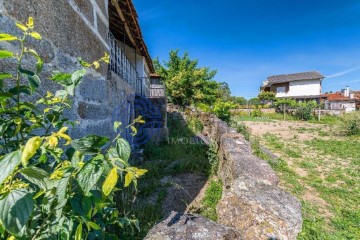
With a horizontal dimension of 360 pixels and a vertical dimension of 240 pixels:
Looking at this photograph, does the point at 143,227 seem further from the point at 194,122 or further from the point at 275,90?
the point at 275,90

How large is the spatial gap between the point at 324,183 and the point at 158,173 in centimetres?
400

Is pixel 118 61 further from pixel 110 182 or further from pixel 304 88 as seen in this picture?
pixel 304 88

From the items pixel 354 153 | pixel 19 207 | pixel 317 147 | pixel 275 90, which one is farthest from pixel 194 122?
pixel 275 90

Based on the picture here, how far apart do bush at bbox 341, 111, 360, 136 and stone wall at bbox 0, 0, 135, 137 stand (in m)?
13.8

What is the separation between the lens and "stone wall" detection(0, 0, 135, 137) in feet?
3.84

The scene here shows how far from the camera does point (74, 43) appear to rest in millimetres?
1748

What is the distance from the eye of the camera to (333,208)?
12.9 feet

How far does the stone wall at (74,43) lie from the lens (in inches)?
46.1

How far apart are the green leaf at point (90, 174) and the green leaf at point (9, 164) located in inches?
5.7

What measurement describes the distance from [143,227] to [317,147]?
28.5ft

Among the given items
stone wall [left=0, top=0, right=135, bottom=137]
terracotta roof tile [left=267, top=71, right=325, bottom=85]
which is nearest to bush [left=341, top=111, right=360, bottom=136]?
stone wall [left=0, top=0, right=135, bottom=137]

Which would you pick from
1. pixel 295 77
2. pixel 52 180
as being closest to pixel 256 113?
pixel 295 77

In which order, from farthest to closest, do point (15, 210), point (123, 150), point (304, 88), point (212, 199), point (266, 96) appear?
point (304, 88)
point (266, 96)
point (212, 199)
point (123, 150)
point (15, 210)

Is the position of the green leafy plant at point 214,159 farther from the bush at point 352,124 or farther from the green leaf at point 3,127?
the bush at point 352,124
